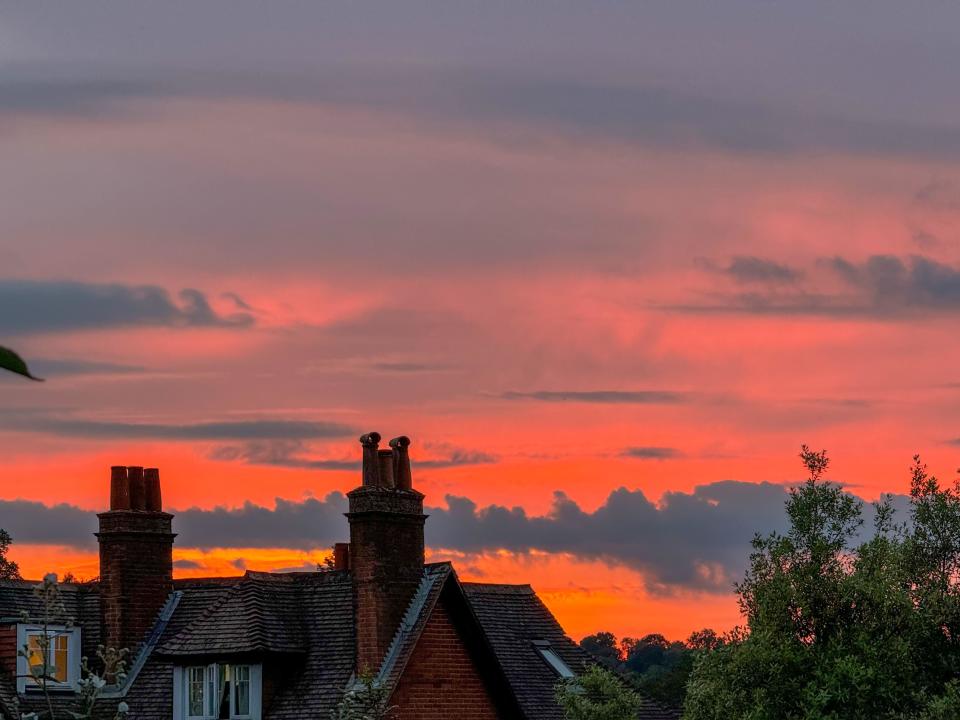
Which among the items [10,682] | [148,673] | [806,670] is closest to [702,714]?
[806,670]

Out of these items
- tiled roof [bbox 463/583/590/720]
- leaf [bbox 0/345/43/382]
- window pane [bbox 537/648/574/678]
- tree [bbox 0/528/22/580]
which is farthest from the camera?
tree [bbox 0/528/22/580]

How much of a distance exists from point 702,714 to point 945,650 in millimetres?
5916

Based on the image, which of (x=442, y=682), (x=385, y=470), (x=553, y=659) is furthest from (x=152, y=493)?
(x=553, y=659)

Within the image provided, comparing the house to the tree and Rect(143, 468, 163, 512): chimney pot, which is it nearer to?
Rect(143, 468, 163, 512): chimney pot

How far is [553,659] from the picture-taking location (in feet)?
150

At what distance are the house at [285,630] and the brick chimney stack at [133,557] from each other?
1.5 inches

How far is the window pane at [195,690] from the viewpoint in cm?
4047

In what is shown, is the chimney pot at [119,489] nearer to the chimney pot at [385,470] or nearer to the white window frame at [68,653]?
the white window frame at [68,653]

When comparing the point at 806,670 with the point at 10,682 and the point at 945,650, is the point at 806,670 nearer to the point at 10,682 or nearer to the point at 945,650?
A: the point at 945,650

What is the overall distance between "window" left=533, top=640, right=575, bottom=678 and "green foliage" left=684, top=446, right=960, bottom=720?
26.5 feet

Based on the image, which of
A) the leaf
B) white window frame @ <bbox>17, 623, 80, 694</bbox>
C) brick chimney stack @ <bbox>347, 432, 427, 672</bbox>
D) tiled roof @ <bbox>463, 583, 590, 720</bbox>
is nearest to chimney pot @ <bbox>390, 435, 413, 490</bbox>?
brick chimney stack @ <bbox>347, 432, 427, 672</bbox>

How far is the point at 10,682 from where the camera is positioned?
4053 centimetres

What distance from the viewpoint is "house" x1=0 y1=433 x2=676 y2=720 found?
40.3 metres

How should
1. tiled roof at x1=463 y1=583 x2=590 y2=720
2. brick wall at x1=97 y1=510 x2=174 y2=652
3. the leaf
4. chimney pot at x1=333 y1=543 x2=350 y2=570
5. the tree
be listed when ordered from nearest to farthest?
the leaf, brick wall at x1=97 y1=510 x2=174 y2=652, tiled roof at x1=463 y1=583 x2=590 y2=720, chimney pot at x1=333 y1=543 x2=350 y2=570, the tree
